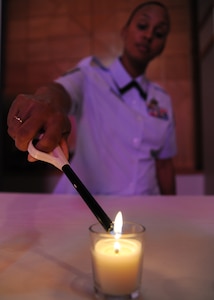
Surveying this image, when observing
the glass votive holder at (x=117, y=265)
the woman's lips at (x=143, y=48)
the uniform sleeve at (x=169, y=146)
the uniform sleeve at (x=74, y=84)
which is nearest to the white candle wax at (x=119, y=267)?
the glass votive holder at (x=117, y=265)

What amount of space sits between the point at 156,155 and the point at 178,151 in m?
0.41

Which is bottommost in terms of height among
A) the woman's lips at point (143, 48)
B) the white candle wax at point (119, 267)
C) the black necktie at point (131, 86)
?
the white candle wax at point (119, 267)

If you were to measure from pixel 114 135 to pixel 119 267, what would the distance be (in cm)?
103

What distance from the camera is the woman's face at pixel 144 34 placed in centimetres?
126

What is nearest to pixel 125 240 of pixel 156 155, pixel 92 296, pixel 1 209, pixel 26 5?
pixel 92 296

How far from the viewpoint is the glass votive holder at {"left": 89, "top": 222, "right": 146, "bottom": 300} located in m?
0.28

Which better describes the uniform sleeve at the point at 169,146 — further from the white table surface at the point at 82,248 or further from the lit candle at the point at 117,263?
the lit candle at the point at 117,263

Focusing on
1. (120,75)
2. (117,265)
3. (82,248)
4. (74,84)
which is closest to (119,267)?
(117,265)

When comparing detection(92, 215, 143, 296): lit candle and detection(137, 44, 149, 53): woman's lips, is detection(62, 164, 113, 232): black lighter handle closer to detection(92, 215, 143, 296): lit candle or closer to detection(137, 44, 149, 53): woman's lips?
detection(92, 215, 143, 296): lit candle

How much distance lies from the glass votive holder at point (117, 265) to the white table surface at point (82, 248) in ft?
0.05

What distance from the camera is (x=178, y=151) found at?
5.38ft

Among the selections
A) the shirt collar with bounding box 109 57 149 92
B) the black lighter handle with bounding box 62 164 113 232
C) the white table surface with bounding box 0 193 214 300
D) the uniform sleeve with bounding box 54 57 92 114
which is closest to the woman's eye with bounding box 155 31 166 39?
the shirt collar with bounding box 109 57 149 92

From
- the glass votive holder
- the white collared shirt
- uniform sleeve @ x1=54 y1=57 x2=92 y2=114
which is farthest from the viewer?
the white collared shirt

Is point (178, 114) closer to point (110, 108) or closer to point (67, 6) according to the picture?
point (110, 108)
